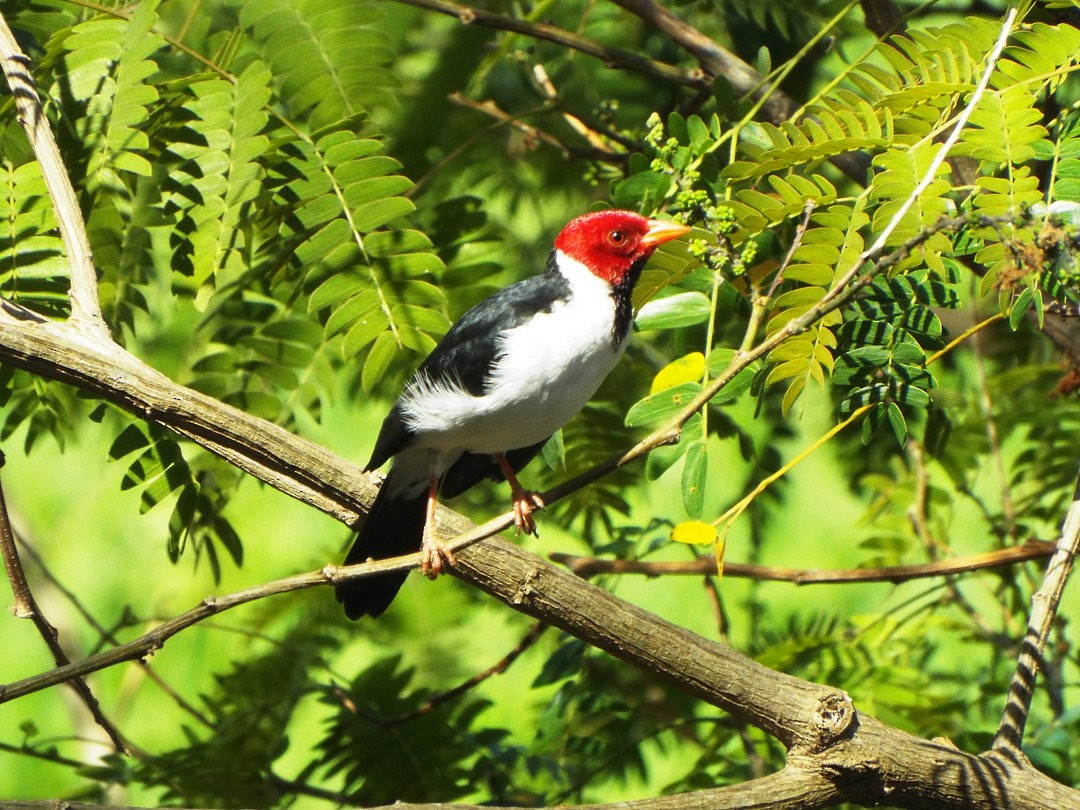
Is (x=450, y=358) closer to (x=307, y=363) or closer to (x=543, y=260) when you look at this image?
(x=307, y=363)

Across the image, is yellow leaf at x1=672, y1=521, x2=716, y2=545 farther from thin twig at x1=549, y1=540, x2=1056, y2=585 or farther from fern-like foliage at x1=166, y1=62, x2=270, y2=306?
fern-like foliage at x1=166, y1=62, x2=270, y2=306

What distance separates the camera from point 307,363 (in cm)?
339

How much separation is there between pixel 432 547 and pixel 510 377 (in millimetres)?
447

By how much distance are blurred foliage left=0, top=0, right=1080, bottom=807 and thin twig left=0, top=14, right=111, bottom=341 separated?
168mm

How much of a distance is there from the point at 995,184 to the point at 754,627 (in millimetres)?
2252

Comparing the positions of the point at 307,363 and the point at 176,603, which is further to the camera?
the point at 176,603

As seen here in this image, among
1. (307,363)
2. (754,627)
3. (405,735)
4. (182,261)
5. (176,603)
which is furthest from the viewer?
(176,603)

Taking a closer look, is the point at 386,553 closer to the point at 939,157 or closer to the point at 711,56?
the point at 711,56

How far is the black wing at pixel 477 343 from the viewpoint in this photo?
3.00 meters

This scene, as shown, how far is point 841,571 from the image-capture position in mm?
3328

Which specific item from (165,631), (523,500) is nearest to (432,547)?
(523,500)

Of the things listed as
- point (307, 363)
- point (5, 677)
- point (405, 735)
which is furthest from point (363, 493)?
point (5, 677)

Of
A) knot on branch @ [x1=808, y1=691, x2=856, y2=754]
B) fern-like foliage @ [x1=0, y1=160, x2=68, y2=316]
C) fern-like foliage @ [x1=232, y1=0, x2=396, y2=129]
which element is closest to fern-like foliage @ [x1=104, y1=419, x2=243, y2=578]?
fern-like foliage @ [x1=0, y1=160, x2=68, y2=316]

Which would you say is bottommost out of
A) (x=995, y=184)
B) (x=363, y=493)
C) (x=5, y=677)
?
(x=5, y=677)
